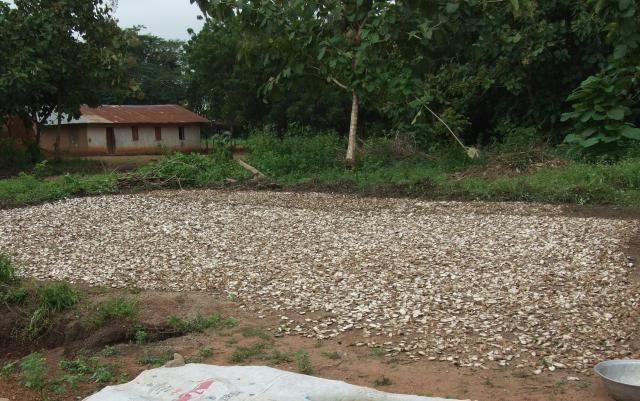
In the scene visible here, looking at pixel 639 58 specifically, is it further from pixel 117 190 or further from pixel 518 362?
pixel 117 190

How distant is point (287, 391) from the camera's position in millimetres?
2936

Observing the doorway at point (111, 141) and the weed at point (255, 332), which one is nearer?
the weed at point (255, 332)

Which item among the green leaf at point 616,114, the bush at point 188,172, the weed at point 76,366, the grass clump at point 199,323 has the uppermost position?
the green leaf at point 616,114

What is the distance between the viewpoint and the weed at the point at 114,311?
14.6 ft

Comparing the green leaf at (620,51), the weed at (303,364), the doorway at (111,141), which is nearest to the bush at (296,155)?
the weed at (303,364)

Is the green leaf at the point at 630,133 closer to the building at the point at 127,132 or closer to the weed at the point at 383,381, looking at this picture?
the weed at the point at 383,381

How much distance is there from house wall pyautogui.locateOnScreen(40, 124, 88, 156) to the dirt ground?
24.5 metres

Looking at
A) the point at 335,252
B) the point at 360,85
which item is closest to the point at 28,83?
the point at 360,85

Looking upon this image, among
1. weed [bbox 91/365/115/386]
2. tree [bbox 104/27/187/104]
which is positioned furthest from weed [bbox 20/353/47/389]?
tree [bbox 104/27/187/104]

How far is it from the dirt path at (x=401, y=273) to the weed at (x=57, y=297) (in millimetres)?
671

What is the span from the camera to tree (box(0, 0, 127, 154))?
15.1m

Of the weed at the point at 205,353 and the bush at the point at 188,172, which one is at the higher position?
the bush at the point at 188,172

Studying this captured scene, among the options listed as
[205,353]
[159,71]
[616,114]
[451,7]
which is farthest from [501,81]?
[159,71]

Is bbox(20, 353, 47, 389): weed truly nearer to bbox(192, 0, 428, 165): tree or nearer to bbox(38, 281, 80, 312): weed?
bbox(38, 281, 80, 312): weed
